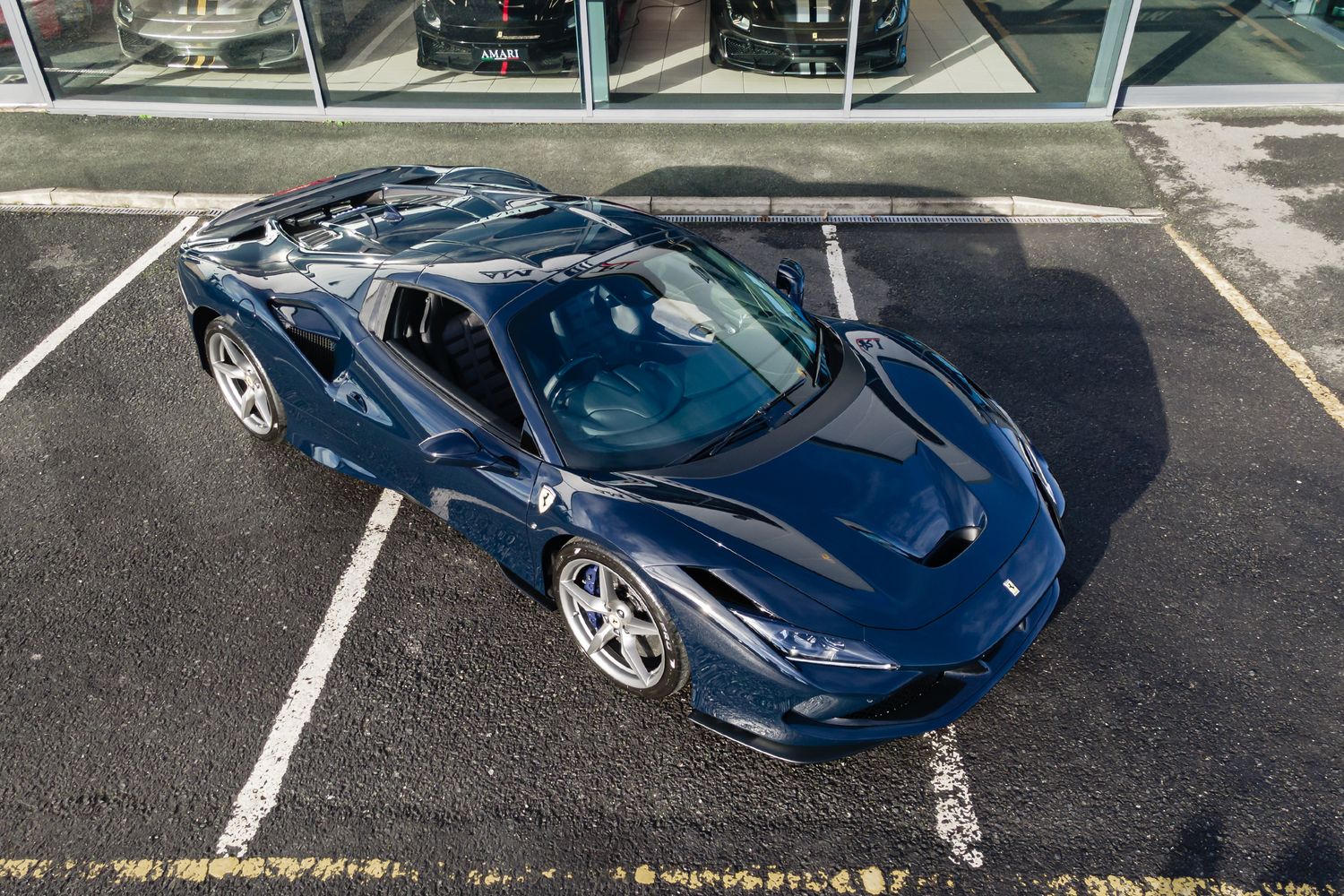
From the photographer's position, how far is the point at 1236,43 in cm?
940

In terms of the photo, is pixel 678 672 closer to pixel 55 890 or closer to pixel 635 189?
pixel 55 890

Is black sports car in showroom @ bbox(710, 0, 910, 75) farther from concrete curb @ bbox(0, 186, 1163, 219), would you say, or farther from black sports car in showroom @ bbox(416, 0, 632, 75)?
concrete curb @ bbox(0, 186, 1163, 219)

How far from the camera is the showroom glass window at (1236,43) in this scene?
360 inches

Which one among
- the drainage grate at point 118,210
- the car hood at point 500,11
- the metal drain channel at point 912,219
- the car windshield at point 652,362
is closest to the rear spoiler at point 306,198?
the car windshield at point 652,362

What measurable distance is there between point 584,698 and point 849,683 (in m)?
1.16

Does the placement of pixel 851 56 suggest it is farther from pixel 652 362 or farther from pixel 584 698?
pixel 584 698

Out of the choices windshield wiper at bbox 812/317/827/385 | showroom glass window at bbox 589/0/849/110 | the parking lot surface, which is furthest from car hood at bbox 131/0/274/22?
windshield wiper at bbox 812/317/827/385

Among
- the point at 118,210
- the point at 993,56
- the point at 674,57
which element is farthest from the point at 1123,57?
the point at 118,210

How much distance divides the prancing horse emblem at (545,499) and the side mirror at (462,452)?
155 millimetres

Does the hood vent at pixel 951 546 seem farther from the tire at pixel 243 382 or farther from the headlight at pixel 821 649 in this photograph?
the tire at pixel 243 382

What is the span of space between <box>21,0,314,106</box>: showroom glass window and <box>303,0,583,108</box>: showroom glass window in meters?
0.37

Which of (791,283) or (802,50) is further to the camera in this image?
(802,50)

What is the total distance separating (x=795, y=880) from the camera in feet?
10.7

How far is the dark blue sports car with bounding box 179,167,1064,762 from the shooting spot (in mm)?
3389
